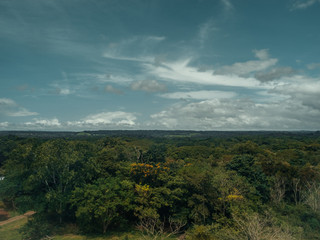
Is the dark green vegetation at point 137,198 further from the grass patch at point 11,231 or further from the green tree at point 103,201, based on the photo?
the grass patch at point 11,231

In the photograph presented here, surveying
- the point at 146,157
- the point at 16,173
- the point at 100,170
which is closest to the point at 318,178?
the point at 146,157

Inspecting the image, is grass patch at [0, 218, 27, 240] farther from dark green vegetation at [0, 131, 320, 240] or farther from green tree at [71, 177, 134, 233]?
green tree at [71, 177, 134, 233]

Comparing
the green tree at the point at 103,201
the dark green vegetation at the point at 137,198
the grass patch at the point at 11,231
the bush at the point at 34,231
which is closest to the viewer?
the bush at the point at 34,231

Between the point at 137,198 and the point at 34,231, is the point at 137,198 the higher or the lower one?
the higher one

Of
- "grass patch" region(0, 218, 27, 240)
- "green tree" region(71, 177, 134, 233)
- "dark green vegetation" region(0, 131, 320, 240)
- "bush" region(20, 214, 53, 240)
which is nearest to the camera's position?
"bush" region(20, 214, 53, 240)

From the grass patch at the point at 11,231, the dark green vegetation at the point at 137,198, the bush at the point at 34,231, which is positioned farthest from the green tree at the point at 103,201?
the grass patch at the point at 11,231

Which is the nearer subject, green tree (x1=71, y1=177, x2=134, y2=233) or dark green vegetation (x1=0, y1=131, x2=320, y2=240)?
dark green vegetation (x1=0, y1=131, x2=320, y2=240)

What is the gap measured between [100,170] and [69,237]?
903cm

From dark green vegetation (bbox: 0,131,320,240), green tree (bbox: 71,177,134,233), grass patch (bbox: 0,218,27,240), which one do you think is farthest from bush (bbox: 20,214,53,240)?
green tree (bbox: 71,177,134,233)

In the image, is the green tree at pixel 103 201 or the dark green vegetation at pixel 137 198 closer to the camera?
the dark green vegetation at pixel 137 198

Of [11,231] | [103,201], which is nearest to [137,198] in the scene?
[103,201]

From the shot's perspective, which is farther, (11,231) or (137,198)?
(11,231)

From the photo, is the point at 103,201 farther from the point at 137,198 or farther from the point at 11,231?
the point at 11,231

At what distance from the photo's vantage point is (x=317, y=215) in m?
23.6
